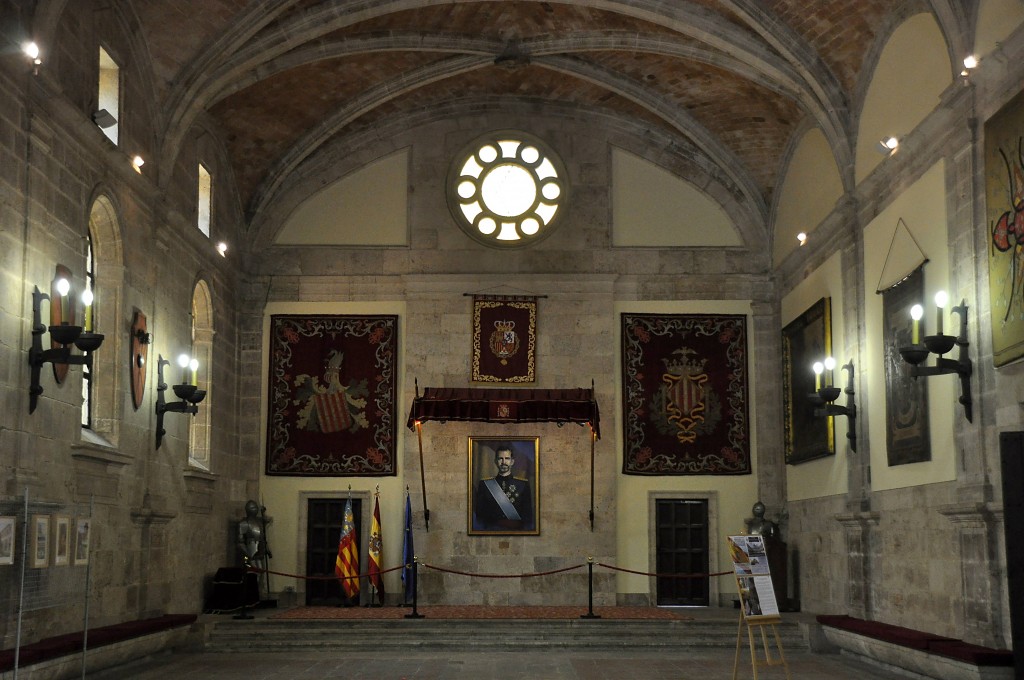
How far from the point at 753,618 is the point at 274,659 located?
577cm

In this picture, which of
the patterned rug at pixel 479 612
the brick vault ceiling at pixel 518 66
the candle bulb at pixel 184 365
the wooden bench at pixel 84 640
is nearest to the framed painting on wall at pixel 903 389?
the brick vault ceiling at pixel 518 66

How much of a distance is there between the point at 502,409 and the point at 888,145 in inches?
254

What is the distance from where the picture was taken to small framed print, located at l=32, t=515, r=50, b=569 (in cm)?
1006

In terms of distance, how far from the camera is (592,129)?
18.6 m

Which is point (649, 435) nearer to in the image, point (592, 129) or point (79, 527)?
point (592, 129)

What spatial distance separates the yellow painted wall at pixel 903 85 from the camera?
11625mm

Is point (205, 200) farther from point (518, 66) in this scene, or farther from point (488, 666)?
point (488, 666)

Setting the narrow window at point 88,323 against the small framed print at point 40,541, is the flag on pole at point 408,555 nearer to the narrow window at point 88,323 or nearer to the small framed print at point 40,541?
the narrow window at point 88,323

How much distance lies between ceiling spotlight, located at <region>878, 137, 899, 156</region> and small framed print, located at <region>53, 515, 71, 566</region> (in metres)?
9.14

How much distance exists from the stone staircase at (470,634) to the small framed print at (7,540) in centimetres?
490

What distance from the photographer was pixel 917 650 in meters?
10.6

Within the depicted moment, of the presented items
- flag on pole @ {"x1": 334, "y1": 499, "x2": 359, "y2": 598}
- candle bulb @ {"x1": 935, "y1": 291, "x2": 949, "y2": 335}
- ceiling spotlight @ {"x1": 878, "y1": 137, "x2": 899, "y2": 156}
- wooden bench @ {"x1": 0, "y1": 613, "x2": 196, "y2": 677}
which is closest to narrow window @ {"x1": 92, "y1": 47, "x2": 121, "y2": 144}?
wooden bench @ {"x1": 0, "y1": 613, "x2": 196, "y2": 677}

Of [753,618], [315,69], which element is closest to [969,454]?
[753,618]

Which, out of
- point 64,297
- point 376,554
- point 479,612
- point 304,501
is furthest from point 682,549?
point 64,297
